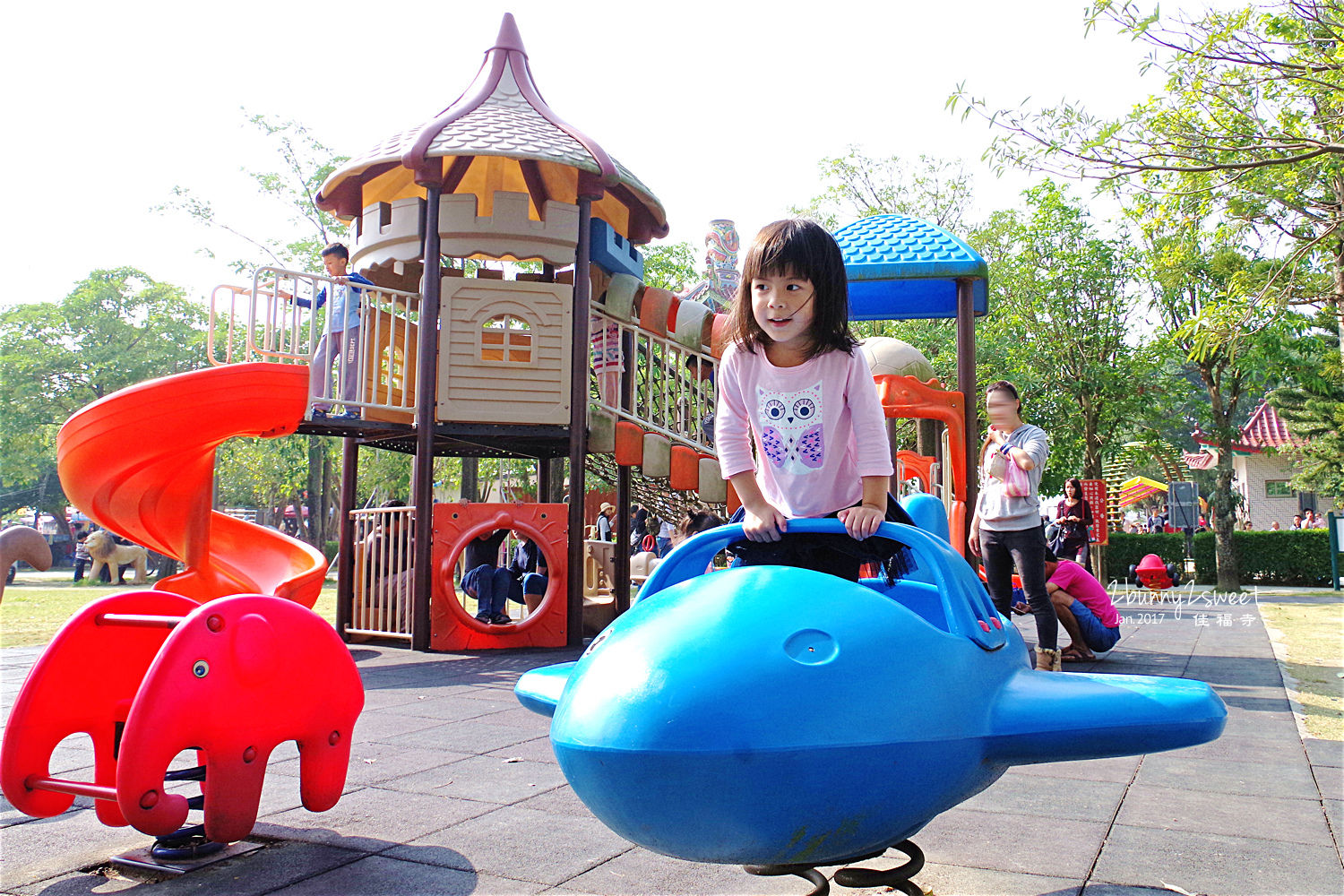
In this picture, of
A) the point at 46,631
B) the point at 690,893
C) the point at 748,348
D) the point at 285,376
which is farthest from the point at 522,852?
the point at 46,631

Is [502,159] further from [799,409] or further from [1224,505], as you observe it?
[1224,505]

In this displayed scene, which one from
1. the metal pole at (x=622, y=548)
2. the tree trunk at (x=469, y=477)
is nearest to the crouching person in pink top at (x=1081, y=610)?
the metal pole at (x=622, y=548)

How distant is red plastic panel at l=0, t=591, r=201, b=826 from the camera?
3072mm

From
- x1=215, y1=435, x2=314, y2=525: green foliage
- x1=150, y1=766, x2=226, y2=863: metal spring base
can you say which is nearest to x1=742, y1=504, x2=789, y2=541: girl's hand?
x1=150, y1=766, x2=226, y2=863: metal spring base

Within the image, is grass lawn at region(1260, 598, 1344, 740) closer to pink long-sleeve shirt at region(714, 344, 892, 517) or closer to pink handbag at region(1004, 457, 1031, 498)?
pink handbag at region(1004, 457, 1031, 498)

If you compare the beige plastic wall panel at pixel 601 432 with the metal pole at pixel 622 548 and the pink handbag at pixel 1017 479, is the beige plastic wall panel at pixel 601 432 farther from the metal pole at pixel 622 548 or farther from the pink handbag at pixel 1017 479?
the pink handbag at pixel 1017 479

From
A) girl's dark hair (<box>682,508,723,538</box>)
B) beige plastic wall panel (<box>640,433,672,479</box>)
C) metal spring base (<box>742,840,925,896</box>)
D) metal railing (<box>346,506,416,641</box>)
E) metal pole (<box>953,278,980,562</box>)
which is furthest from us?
girl's dark hair (<box>682,508,723,538</box>)

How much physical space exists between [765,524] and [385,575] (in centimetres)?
796

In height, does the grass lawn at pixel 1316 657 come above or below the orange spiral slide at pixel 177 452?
below

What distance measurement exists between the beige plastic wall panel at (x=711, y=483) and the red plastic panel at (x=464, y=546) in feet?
5.88

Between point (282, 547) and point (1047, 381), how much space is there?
54.3 ft

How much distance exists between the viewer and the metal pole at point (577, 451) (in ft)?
31.2

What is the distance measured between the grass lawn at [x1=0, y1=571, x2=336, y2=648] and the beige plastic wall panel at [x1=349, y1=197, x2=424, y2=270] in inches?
148

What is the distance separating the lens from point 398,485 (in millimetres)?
31844
